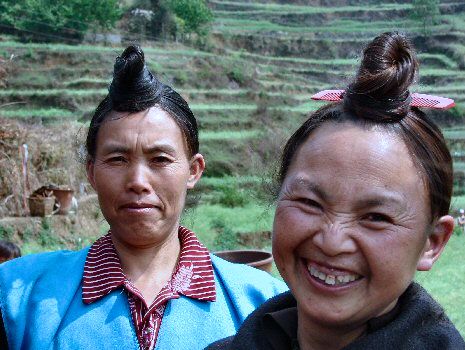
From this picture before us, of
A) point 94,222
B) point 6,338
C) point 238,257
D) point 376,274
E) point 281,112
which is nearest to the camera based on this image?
point 376,274

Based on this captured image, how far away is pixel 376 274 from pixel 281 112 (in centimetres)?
2143

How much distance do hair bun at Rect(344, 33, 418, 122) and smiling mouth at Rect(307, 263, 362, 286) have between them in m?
0.24

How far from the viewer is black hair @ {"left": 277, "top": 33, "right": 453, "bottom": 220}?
1080mm

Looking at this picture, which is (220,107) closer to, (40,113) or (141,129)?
(40,113)

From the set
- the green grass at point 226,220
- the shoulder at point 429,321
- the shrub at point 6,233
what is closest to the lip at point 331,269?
the shoulder at point 429,321

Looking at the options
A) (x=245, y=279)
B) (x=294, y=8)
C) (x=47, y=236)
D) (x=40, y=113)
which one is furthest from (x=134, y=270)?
(x=294, y=8)

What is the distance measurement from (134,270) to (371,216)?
79 cm

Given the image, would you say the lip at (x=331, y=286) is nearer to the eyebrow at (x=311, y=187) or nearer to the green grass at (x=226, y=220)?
the eyebrow at (x=311, y=187)

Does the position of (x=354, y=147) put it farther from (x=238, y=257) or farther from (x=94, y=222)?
(x=94, y=222)

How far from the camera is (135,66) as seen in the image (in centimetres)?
166

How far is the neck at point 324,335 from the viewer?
3.64 feet

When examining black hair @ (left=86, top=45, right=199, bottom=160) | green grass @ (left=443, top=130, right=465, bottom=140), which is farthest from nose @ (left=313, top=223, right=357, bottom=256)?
green grass @ (left=443, top=130, right=465, bottom=140)

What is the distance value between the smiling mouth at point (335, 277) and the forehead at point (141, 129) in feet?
2.25

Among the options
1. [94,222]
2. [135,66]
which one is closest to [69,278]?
[135,66]
